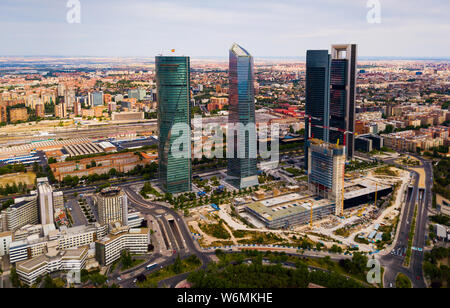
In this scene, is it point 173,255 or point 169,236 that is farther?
point 169,236

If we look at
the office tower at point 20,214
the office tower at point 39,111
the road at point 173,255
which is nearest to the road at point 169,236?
the road at point 173,255

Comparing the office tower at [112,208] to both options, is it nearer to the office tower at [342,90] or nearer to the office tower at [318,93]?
the office tower at [318,93]

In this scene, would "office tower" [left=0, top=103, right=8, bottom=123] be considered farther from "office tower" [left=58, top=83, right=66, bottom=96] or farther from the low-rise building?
the low-rise building

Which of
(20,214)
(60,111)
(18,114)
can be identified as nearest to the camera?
(20,214)

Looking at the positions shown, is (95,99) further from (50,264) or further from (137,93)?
(50,264)

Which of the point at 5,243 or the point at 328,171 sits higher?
the point at 328,171

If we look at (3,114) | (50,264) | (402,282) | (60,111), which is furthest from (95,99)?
(402,282)
